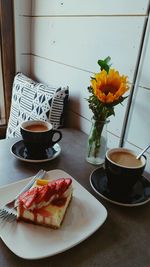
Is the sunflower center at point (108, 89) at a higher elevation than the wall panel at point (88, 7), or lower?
lower

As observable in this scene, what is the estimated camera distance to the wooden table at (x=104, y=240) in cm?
41

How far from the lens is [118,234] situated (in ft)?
1.55

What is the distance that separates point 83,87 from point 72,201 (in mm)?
580

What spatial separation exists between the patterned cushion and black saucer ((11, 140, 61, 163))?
0.30 meters

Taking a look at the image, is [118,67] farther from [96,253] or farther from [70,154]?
[96,253]

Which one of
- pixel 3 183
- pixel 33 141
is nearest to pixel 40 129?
pixel 33 141

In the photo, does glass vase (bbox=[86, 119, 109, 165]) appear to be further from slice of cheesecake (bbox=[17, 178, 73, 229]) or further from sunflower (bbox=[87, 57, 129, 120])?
slice of cheesecake (bbox=[17, 178, 73, 229])

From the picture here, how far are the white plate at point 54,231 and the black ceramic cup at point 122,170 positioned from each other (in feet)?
0.23

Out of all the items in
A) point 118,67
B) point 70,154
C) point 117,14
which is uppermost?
point 117,14

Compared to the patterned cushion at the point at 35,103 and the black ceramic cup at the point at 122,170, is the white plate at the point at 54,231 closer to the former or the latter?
the black ceramic cup at the point at 122,170

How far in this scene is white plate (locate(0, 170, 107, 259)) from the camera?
406 millimetres

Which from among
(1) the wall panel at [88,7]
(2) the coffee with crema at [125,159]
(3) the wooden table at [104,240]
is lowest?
(3) the wooden table at [104,240]

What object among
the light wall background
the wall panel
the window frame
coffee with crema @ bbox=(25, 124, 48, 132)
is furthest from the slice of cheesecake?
the window frame

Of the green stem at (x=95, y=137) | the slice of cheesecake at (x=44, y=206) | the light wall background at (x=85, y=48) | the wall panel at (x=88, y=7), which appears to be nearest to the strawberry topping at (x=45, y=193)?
the slice of cheesecake at (x=44, y=206)
